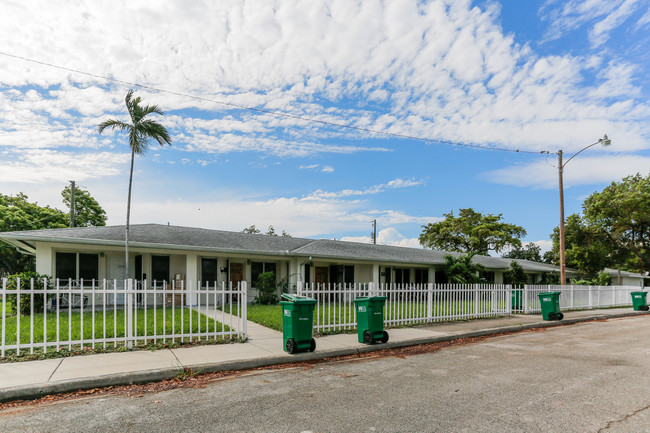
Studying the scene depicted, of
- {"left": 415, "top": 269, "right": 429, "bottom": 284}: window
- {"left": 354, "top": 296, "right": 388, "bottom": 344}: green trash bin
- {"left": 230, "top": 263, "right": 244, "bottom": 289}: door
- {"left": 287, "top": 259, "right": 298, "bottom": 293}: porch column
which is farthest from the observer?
{"left": 415, "top": 269, "right": 429, "bottom": 284}: window

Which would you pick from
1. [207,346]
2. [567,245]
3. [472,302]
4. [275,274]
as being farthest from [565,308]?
[567,245]

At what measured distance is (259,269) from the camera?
2200 cm

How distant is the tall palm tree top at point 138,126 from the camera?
1717 centimetres

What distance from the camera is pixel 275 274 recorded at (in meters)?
22.4

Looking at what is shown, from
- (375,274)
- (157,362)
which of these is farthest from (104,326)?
(375,274)

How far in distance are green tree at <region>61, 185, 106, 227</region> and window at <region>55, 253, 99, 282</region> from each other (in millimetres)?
23197

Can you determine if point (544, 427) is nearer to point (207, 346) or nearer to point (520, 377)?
point (520, 377)

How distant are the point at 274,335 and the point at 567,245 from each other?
1591 inches

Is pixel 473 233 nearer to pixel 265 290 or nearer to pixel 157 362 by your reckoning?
pixel 265 290

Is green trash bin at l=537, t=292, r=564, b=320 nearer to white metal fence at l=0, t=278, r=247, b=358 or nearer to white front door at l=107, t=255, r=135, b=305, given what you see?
white metal fence at l=0, t=278, r=247, b=358

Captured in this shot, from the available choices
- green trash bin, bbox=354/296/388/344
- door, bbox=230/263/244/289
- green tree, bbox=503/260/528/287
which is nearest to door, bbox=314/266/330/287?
door, bbox=230/263/244/289

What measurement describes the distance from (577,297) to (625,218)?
815 inches

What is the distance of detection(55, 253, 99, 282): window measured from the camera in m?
16.9

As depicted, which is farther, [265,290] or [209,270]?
[209,270]
